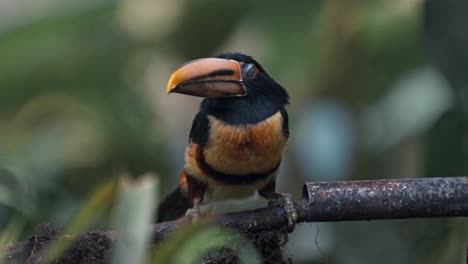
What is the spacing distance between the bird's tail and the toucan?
0.27 metres

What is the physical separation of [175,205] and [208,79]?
0.76 metres

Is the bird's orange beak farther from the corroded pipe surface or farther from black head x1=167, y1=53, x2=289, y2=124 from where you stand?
the corroded pipe surface

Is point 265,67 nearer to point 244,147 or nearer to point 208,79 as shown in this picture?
point 244,147

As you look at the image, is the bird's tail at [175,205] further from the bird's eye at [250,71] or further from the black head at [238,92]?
the bird's eye at [250,71]

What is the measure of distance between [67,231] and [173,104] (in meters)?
2.63

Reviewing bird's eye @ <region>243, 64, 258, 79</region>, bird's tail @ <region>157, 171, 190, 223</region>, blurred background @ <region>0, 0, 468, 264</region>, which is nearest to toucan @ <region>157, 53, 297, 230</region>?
bird's eye @ <region>243, 64, 258, 79</region>

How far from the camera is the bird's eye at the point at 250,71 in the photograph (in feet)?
7.77

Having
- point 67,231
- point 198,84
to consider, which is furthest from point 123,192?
point 198,84

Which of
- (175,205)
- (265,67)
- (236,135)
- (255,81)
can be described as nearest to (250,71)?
(255,81)

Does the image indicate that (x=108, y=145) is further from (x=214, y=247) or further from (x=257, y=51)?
(x=214, y=247)

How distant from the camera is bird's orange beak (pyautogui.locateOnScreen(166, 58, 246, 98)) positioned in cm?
201

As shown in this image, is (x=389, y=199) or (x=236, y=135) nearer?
(x=389, y=199)

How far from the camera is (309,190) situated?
5.59 feet

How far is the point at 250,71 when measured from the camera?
238 cm
